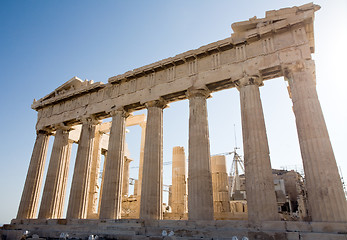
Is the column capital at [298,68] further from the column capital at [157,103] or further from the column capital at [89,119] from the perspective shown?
the column capital at [89,119]

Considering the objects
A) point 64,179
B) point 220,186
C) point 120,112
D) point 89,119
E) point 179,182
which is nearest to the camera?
point 120,112

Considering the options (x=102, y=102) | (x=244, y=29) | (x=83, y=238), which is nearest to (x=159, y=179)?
(x=83, y=238)

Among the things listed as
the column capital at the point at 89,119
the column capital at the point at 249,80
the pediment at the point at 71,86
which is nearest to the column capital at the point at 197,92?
the column capital at the point at 249,80

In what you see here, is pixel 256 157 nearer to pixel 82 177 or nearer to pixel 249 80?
pixel 249 80

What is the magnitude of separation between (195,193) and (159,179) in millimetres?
3000

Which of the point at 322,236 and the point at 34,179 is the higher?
the point at 34,179

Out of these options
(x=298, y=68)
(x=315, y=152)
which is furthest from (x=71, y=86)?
(x=315, y=152)

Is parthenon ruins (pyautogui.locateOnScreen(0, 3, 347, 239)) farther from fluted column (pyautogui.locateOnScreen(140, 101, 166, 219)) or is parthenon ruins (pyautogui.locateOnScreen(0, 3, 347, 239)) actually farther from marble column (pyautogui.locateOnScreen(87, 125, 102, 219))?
marble column (pyautogui.locateOnScreen(87, 125, 102, 219))

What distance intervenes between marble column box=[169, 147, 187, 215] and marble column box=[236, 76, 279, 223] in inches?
384

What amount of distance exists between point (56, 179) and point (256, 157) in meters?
16.1

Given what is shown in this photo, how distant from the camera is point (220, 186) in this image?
2114 cm

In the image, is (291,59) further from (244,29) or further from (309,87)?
(244,29)

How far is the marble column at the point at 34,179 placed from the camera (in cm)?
2065

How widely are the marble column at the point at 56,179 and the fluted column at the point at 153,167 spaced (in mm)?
8937
